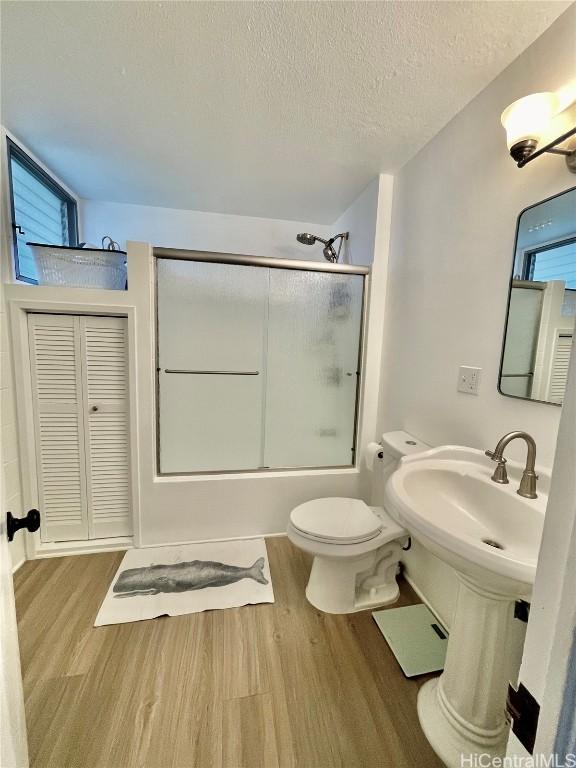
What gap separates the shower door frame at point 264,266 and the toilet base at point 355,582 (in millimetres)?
669

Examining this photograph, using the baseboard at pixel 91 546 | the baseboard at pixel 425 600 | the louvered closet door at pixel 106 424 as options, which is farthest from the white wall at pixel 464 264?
the louvered closet door at pixel 106 424

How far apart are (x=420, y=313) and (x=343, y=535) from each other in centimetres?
116

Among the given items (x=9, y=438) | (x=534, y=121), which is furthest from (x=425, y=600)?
(x=9, y=438)

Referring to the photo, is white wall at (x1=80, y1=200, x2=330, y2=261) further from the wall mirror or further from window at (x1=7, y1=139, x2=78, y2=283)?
the wall mirror

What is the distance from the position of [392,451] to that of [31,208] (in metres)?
2.39

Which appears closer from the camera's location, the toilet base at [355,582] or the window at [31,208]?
the toilet base at [355,582]

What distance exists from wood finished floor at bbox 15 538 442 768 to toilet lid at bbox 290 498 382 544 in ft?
1.29

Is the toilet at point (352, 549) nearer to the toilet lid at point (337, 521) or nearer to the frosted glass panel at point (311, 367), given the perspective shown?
the toilet lid at point (337, 521)

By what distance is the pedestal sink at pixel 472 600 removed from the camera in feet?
2.89

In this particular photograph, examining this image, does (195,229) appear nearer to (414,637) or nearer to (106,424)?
(106,424)

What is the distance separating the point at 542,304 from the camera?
1.04m

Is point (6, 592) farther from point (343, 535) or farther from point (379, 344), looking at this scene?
point (379, 344)

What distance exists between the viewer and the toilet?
1.41m

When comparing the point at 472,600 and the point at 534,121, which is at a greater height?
the point at 534,121
